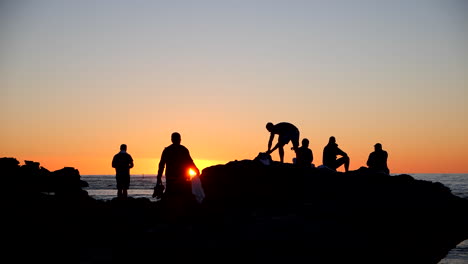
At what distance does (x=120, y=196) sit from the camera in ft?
59.2

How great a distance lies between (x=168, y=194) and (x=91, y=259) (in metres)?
3.19

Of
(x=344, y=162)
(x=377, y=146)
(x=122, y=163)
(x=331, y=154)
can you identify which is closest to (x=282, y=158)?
(x=331, y=154)

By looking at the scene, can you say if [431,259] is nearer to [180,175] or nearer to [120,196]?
[180,175]

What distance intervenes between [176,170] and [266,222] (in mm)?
2596

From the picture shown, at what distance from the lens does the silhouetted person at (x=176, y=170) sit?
444 inches

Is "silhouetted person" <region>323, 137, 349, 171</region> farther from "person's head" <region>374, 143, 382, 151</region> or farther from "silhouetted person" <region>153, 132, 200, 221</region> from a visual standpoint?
"silhouetted person" <region>153, 132, 200, 221</region>

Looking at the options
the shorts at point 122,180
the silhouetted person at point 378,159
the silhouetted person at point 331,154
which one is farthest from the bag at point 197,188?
the silhouetted person at point 378,159

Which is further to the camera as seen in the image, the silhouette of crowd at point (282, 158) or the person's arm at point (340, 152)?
the person's arm at point (340, 152)

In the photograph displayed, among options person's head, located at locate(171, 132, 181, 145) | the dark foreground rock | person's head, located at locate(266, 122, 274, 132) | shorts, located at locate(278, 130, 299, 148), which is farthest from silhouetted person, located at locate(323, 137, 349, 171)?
person's head, located at locate(171, 132, 181, 145)

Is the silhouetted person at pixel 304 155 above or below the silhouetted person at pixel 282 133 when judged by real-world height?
below

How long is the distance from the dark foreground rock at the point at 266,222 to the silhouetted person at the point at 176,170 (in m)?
0.50

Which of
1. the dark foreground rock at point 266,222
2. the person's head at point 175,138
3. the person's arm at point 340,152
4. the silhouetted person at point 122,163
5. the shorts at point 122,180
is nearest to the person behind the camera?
the dark foreground rock at point 266,222

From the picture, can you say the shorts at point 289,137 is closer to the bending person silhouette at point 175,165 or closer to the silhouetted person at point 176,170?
the silhouetted person at point 176,170

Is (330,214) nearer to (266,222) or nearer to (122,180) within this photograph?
(266,222)
